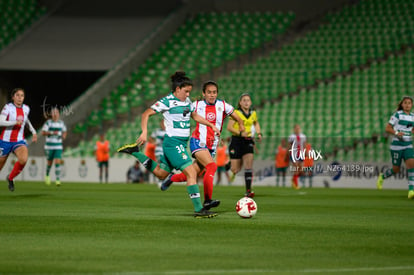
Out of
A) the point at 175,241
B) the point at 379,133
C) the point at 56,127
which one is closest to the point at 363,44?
the point at 379,133

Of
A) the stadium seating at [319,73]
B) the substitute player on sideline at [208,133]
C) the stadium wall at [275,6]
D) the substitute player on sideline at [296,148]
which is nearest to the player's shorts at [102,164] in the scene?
the stadium seating at [319,73]

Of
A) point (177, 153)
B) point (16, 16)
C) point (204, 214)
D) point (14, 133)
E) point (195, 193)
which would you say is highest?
point (16, 16)

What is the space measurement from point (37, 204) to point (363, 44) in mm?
24275

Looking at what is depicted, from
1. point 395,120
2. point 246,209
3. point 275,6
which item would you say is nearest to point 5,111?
point 246,209

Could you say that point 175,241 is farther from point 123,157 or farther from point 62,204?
point 123,157

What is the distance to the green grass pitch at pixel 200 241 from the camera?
724cm

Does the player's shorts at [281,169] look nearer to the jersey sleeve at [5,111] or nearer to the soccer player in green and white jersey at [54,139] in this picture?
the soccer player in green and white jersey at [54,139]

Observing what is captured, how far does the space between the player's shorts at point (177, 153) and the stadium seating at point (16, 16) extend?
99.4 ft

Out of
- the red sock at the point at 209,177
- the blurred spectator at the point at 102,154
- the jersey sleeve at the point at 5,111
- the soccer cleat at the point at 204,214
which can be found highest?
the jersey sleeve at the point at 5,111

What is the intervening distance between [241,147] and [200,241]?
360 inches

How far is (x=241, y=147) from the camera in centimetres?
1817

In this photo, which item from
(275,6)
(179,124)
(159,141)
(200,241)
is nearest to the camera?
(200,241)

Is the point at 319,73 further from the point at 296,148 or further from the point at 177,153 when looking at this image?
the point at 177,153

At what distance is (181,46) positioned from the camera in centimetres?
4009
